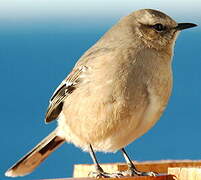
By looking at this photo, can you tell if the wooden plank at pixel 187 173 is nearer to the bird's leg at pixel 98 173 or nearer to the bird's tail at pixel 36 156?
the bird's leg at pixel 98 173

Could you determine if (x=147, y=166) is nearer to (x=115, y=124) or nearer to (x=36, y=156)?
(x=115, y=124)

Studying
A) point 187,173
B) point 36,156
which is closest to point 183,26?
point 187,173

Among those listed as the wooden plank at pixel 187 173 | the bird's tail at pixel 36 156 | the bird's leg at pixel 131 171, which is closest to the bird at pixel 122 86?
the bird's leg at pixel 131 171

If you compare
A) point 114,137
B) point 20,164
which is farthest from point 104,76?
point 20,164

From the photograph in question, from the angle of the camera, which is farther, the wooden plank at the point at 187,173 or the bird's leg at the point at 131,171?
the bird's leg at the point at 131,171

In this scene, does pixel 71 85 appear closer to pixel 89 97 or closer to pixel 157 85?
pixel 89 97

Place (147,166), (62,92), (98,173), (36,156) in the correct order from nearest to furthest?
(98,173) < (147,166) < (62,92) < (36,156)
